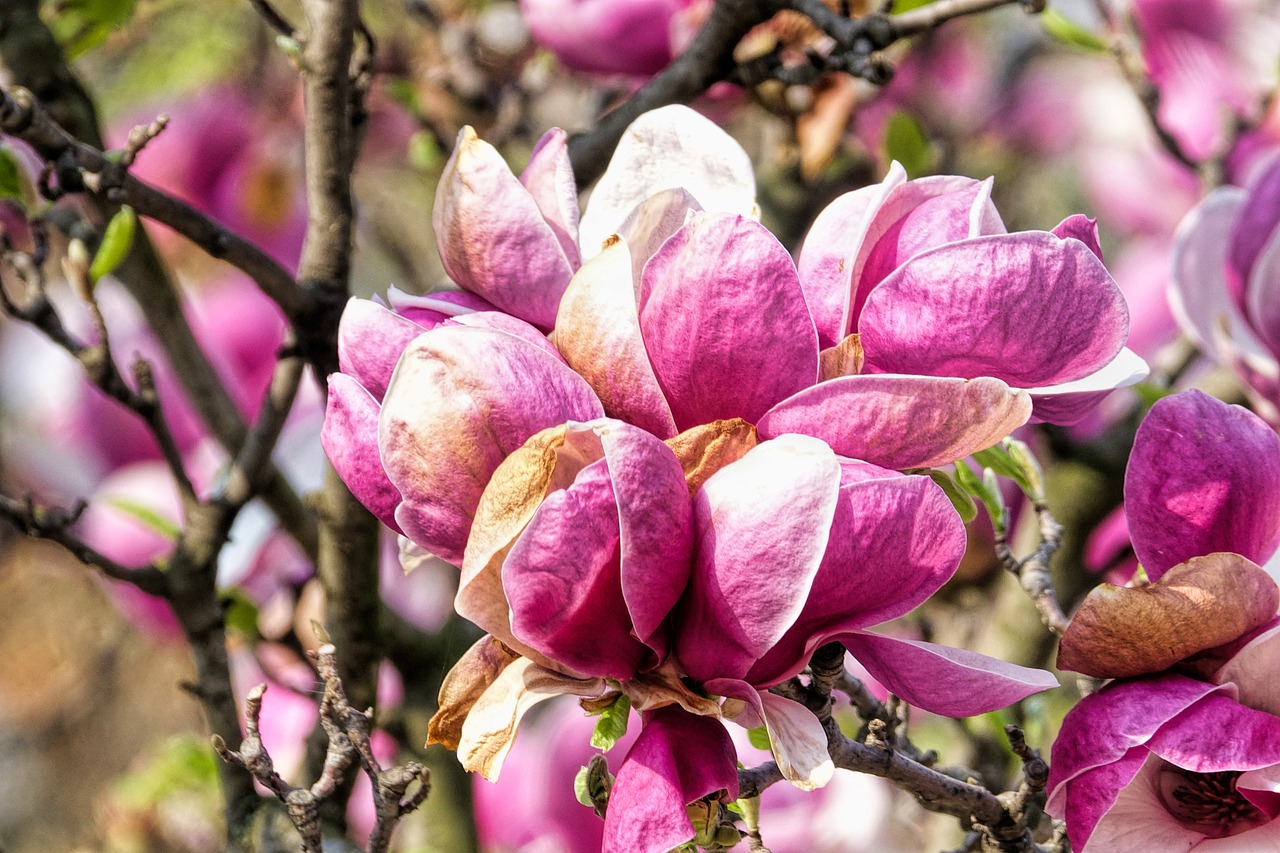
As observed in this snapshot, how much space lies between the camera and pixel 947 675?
39 centimetres

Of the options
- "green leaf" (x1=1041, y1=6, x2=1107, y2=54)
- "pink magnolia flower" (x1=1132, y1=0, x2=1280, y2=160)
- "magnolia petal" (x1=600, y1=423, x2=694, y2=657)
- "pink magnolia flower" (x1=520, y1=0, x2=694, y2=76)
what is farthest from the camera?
→ "pink magnolia flower" (x1=1132, y1=0, x2=1280, y2=160)

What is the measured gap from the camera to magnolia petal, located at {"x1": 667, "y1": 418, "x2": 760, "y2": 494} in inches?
15.7

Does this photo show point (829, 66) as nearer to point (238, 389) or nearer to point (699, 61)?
point (699, 61)

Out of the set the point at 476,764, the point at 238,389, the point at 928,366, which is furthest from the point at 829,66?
the point at 238,389

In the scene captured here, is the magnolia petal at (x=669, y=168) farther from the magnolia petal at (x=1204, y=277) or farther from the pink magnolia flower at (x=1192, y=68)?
the pink magnolia flower at (x=1192, y=68)

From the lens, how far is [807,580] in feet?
1.17

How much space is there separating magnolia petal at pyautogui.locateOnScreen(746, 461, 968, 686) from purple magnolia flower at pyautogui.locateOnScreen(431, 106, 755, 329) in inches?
5.7

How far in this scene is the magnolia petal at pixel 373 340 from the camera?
421 mm

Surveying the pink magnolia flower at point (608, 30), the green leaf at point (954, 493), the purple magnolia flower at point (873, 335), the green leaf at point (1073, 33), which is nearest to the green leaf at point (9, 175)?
the pink magnolia flower at point (608, 30)

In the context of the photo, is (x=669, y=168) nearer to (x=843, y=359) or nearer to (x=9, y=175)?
(x=843, y=359)

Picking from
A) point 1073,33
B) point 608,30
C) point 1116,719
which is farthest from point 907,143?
point 1116,719

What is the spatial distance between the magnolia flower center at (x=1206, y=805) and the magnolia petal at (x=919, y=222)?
0.20 m

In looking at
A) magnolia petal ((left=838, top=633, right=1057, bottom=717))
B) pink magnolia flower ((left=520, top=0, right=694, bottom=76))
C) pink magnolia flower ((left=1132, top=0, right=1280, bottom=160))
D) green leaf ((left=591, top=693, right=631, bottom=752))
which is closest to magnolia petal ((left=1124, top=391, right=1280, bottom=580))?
magnolia petal ((left=838, top=633, right=1057, bottom=717))

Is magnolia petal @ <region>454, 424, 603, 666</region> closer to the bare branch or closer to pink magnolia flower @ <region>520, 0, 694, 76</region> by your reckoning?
the bare branch
